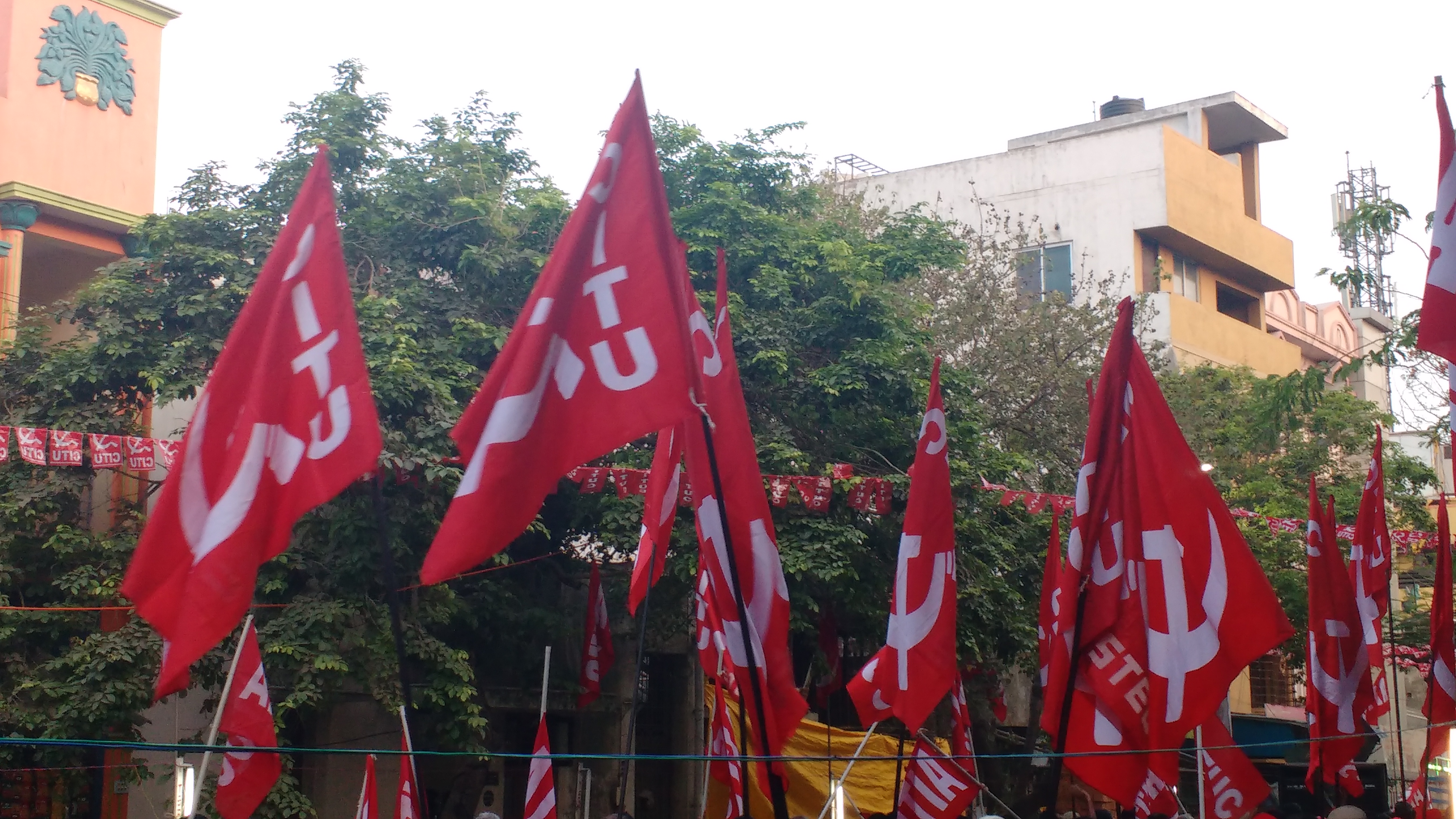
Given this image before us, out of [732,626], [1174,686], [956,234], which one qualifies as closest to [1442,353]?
[1174,686]

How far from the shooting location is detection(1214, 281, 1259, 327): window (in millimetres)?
31641

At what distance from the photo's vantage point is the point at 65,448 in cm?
1112

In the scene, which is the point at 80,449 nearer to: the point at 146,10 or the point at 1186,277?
the point at 146,10

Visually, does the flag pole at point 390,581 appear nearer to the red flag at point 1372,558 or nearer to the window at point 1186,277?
the red flag at point 1372,558

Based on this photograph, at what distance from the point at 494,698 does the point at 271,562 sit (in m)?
4.48

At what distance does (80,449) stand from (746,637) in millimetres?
7799

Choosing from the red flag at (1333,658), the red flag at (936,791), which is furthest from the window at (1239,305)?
the red flag at (936,791)

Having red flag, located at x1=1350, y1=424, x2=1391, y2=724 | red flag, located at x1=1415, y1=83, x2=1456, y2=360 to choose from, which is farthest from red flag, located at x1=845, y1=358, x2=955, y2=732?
red flag, located at x1=1350, y1=424, x2=1391, y2=724

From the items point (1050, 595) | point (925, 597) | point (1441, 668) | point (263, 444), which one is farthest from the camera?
point (1050, 595)

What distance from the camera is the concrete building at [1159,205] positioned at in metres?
28.0

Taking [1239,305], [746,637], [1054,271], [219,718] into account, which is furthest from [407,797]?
[1239,305]

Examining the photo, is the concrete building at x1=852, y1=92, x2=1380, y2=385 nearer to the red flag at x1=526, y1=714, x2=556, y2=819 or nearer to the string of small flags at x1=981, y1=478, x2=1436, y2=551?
the string of small flags at x1=981, y1=478, x2=1436, y2=551

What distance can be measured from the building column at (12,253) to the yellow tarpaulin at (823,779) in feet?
27.1

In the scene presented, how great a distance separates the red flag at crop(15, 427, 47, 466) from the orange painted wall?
4756 mm
